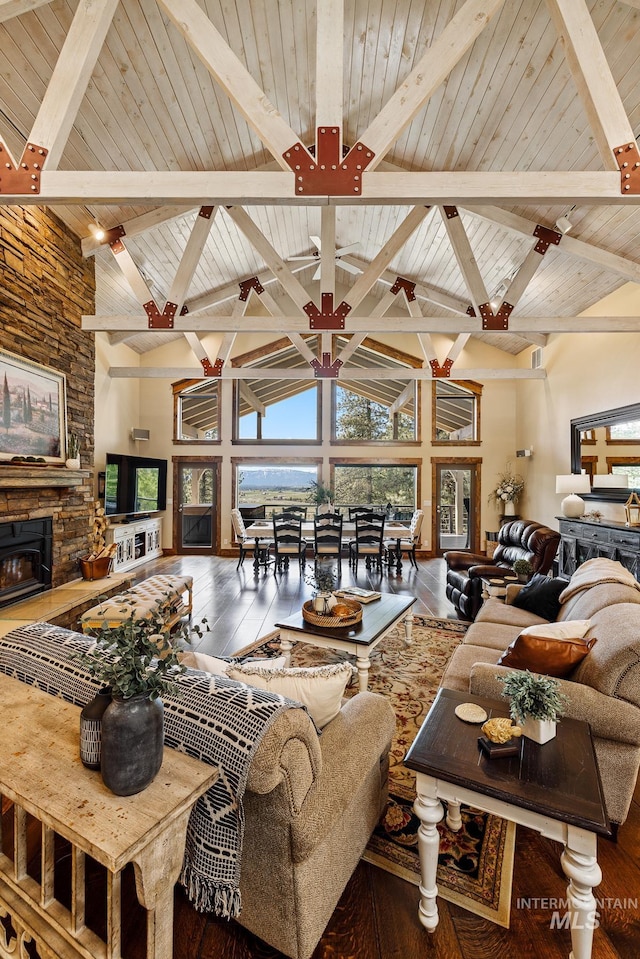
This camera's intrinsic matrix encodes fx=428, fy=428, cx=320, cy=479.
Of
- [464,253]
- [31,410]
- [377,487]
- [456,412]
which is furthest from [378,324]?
[456,412]

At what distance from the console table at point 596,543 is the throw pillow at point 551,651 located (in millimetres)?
2559

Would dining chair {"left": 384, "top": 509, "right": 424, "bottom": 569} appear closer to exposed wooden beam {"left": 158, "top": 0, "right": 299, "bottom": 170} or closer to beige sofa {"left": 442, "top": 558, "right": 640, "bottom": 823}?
beige sofa {"left": 442, "top": 558, "right": 640, "bottom": 823}

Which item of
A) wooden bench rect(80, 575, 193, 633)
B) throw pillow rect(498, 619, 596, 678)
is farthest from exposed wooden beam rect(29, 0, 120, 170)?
throw pillow rect(498, 619, 596, 678)

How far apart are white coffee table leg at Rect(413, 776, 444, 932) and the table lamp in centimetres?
482

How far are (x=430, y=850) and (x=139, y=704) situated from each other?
1154 mm

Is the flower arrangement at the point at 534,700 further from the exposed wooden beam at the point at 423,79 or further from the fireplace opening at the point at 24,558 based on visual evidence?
the fireplace opening at the point at 24,558

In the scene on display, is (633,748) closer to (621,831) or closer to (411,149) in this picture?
(621,831)

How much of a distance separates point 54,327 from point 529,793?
5.03 metres

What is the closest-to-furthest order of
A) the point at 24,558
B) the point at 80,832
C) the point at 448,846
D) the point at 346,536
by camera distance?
the point at 80,832, the point at 448,846, the point at 24,558, the point at 346,536

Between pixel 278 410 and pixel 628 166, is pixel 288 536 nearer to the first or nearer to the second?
pixel 278 410

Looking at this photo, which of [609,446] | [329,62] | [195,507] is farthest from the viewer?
[195,507]

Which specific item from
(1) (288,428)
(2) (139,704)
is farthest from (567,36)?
(1) (288,428)

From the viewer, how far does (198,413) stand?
30.2ft

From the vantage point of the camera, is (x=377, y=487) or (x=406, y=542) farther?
(x=377, y=487)
